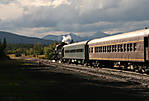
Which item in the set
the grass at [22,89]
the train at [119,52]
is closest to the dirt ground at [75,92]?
the grass at [22,89]

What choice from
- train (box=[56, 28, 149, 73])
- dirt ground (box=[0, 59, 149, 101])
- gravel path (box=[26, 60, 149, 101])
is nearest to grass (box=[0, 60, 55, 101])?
dirt ground (box=[0, 59, 149, 101])

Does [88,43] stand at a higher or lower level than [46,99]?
higher

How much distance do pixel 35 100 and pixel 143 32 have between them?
13391 mm

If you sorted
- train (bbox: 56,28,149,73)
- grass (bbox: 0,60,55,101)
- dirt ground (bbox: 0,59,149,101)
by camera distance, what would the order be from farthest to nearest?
train (bbox: 56,28,149,73) → grass (bbox: 0,60,55,101) → dirt ground (bbox: 0,59,149,101)

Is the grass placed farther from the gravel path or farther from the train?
the train

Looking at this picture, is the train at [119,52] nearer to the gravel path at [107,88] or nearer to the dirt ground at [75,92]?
the gravel path at [107,88]

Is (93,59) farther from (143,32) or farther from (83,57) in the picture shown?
(143,32)

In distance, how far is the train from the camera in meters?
20.0

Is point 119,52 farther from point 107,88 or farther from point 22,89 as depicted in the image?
point 22,89

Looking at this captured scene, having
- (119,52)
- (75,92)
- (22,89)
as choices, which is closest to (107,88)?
(75,92)

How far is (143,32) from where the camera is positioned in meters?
19.9

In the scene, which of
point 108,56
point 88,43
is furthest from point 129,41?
point 88,43

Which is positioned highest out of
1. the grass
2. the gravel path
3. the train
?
the train

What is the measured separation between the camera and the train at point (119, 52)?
1995cm
